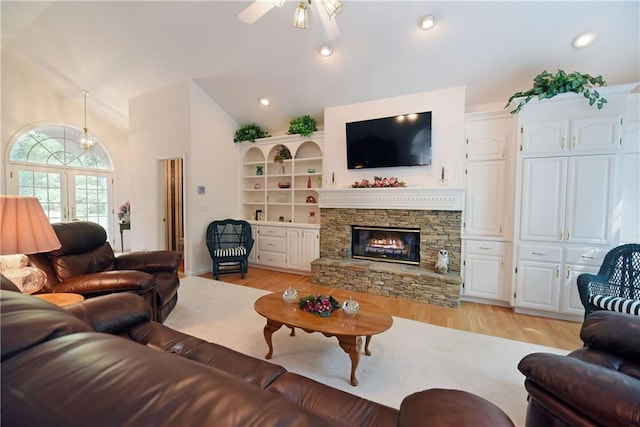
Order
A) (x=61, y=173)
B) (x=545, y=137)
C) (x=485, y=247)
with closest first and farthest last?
1. (x=545, y=137)
2. (x=485, y=247)
3. (x=61, y=173)

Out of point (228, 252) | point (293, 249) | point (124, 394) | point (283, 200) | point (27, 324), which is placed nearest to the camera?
point (124, 394)

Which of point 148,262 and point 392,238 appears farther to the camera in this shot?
point 392,238

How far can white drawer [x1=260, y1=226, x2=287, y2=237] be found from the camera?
4.89 m

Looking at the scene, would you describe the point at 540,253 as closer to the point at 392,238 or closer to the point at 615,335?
the point at 392,238

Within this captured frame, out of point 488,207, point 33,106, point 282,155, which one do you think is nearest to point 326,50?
point 282,155

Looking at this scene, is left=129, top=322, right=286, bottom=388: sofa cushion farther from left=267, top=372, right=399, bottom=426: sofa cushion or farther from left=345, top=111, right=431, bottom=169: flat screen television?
left=345, top=111, right=431, bottom=169: flat screen television

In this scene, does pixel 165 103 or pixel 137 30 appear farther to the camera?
pixel 165 103

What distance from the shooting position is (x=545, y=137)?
2949 mm

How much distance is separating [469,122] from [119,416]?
13.6ft

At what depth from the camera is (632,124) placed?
9.48 feet

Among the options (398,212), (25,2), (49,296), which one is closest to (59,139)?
(25,2)

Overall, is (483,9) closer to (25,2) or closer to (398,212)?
(398,212)

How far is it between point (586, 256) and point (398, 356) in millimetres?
2389

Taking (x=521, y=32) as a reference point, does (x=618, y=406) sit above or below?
below
